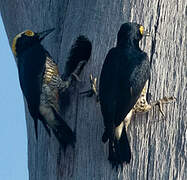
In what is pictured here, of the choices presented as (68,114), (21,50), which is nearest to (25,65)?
(21,50)

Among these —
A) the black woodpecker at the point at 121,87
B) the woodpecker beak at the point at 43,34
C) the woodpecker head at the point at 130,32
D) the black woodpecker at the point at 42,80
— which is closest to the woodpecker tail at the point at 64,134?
the black woodpecker at the point at 42,80

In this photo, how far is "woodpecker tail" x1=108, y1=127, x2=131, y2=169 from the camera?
13.7ft

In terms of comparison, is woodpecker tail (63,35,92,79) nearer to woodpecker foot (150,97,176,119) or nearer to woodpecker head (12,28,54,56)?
woodpecker head (12,28,54,56)

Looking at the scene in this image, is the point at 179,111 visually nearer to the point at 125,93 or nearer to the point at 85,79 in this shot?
the point at 125,93

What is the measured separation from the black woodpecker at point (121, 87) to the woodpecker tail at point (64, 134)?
1.49ft

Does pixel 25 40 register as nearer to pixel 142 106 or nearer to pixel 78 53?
pixel 78 53

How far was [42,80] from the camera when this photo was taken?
17.8 ft

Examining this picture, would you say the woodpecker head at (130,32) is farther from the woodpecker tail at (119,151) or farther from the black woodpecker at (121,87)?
the woodpecker tail at (119,151)

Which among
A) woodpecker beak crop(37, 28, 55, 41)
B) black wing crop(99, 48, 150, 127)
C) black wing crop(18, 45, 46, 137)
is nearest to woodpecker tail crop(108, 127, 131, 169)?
black wing crop(99, 48, 150, 127)

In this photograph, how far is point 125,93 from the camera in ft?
14.4

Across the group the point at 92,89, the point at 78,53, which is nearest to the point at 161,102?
the point at 92,89

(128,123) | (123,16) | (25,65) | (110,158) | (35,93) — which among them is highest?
(123,16)

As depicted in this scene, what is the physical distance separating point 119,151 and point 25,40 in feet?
7.16

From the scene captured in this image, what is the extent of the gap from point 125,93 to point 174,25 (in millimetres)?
894
